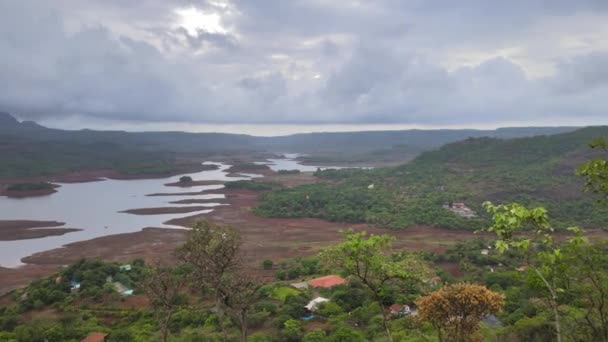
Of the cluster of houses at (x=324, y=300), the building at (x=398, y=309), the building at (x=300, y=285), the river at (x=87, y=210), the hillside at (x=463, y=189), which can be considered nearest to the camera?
the building at (x=398, y=309)

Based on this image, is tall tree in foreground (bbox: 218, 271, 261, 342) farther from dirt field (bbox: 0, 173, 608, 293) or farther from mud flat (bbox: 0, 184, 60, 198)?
mud flat (bbox: 0, 184, 60, 198)

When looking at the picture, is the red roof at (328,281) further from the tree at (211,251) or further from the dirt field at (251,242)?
the tree at (211,251)

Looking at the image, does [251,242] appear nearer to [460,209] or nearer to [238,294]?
[460,209]

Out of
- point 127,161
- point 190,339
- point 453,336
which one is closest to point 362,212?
point 190,339

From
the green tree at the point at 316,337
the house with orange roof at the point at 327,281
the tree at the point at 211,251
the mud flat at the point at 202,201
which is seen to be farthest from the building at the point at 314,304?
the mud flat at the point at 202,201

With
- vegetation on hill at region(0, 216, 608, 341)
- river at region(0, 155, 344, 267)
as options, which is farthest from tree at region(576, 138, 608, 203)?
river at region(0, 155, 344, 267)

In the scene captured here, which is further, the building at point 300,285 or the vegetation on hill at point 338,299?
the building at point 300,285

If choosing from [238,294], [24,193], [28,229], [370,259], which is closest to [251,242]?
[28,229]
